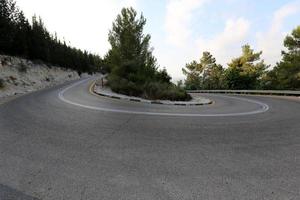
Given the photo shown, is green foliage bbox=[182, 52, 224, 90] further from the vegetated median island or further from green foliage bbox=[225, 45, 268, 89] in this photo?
the vegetated median island

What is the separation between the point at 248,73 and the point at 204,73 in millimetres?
17238

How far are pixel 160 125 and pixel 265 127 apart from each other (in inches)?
134

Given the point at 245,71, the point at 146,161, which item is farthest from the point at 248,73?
the point at 146,161

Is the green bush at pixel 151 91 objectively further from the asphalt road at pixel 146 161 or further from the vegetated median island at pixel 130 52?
the asphalt road at pixel 146 161

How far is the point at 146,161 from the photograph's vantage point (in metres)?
4.50

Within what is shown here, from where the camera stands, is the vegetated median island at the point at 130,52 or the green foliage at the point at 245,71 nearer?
the vegetated median island at the point at 130,52

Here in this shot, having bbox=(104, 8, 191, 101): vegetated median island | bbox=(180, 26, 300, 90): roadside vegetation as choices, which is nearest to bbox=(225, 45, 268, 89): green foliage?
bbox=(180, 26, 300, 90): roadside vegetation

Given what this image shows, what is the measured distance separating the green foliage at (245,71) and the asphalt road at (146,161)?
134ft

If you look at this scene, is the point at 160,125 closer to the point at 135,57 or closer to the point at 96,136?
the point at 96,136

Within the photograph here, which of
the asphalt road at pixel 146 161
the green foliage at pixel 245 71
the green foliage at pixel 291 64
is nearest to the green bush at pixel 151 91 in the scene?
the asphalt road at pixel 146 161

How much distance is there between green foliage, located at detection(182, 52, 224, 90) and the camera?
6191 cm

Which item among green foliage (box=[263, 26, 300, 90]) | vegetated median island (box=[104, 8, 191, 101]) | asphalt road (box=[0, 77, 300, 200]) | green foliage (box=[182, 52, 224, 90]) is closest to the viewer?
asphalt road (box=[0, 77, 300, 200])

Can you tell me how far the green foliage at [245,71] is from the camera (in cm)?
4550

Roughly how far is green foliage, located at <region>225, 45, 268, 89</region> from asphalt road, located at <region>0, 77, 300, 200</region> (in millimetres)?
40769
